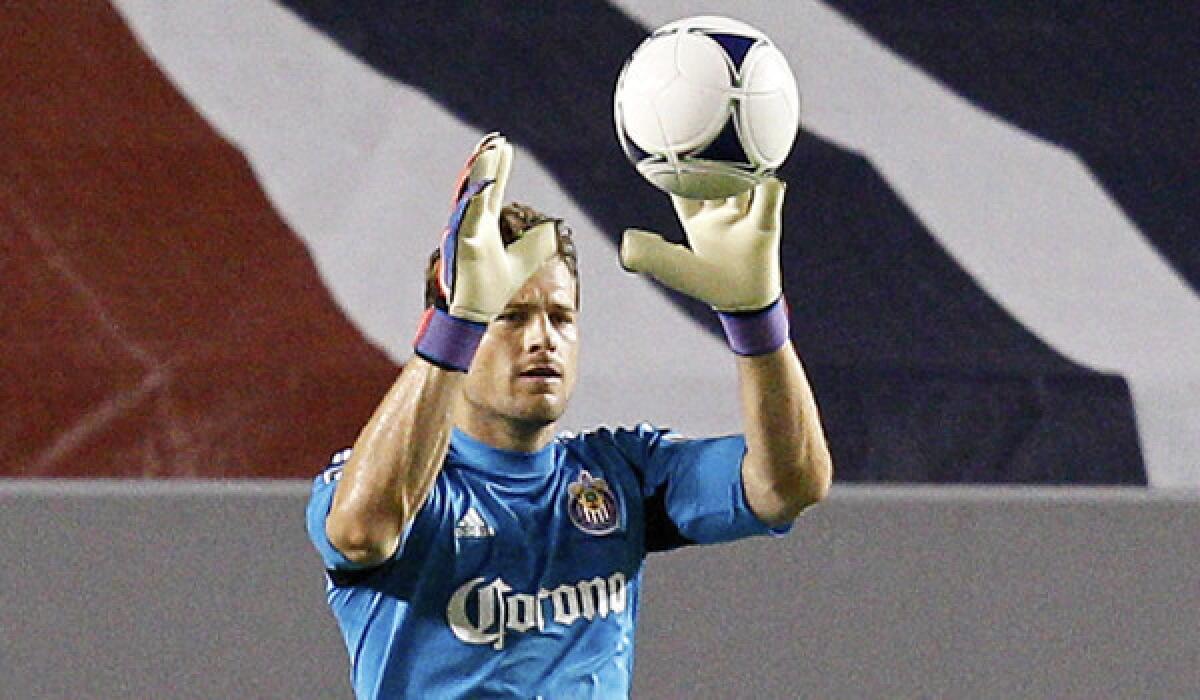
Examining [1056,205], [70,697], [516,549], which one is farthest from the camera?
[1056,205]

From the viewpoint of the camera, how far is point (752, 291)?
2.03m

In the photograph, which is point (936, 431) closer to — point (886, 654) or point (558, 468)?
point (886, 654)

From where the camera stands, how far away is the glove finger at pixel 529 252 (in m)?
2.01

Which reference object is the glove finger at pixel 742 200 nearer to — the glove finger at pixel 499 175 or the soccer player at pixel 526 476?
the soccer player at pixel 526 476

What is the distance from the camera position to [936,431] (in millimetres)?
3490

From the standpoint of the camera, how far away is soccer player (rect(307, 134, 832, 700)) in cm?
197

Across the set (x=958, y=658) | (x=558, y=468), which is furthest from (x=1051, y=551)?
(x=558, y=468)

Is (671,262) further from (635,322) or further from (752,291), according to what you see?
(635,322)

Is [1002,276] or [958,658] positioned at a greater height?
[1002,276]

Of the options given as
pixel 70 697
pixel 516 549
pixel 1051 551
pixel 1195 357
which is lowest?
pixel 70 697

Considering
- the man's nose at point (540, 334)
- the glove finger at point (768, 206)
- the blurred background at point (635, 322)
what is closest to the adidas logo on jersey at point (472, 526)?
the man's nose at point (540, 334)

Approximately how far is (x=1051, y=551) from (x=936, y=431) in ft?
1.02

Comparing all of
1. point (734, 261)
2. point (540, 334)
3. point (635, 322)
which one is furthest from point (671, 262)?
point (635, 322)

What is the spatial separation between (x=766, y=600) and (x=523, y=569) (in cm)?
128
